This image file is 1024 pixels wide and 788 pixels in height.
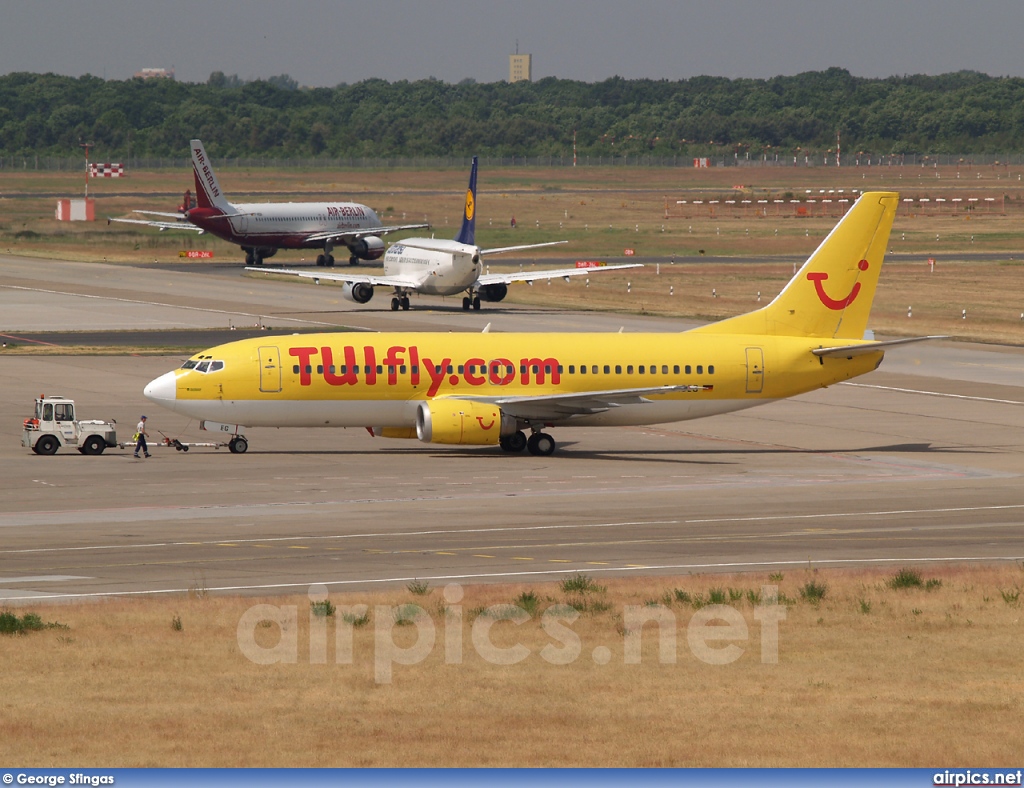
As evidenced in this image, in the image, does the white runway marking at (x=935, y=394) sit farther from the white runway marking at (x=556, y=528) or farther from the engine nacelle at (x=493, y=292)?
the engine nacelle at (x=493, y=292)

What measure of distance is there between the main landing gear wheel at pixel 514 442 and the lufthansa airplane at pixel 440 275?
41742mm

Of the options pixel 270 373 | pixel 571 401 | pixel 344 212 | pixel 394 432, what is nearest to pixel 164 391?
pixel 270 373

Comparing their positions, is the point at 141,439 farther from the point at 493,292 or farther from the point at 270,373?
the point at 493,292

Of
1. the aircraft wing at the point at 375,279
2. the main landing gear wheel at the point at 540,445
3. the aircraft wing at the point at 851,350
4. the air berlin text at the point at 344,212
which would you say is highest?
the air berlin text at the point at 344,212

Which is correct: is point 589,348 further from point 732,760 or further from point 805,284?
point 732,760

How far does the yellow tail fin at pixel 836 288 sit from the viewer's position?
59781mm

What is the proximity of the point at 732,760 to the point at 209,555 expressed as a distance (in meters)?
20.9

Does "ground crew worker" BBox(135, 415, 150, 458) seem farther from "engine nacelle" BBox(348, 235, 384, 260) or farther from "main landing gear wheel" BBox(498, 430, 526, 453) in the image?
"engine nacelle" BBox(348, 235, 384, 260)

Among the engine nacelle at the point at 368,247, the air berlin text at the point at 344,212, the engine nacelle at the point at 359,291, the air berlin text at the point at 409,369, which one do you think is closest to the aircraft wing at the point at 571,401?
the air berlin text at the point at 409,369

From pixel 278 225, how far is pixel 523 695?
123 metres

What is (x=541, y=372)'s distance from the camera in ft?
189

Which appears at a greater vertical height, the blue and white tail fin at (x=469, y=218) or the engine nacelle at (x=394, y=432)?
the blue and white tail fin at (x=469, y=218)

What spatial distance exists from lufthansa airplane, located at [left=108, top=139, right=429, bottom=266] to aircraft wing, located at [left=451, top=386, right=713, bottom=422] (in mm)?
85518

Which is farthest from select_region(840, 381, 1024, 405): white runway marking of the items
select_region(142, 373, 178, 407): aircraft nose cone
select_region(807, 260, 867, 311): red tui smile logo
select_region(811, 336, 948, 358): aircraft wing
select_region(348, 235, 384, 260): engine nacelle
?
select_region(348, 235, 384, 260): engine nacelle
